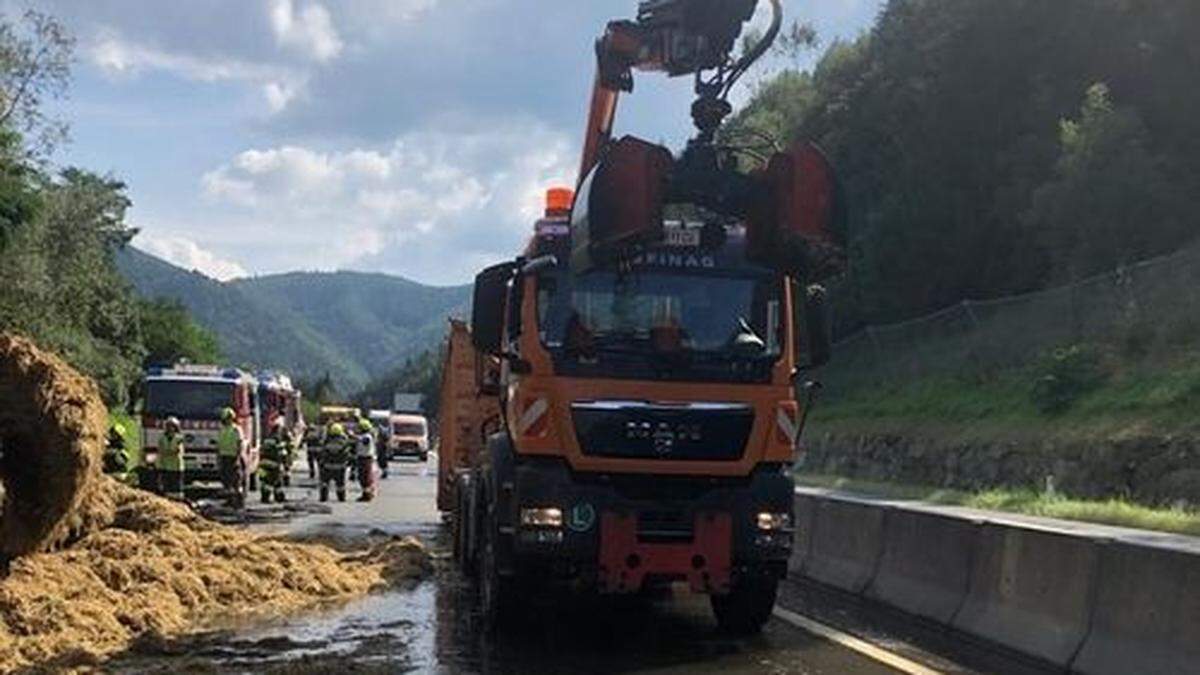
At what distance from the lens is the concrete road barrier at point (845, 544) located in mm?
12055

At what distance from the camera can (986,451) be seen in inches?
1123

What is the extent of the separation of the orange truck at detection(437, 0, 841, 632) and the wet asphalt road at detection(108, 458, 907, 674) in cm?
43

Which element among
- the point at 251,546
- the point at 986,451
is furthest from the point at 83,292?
the point at 251,546

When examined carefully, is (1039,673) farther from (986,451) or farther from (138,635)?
(986,451)

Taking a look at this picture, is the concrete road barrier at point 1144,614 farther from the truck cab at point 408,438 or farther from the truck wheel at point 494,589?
the truck cab at point 408,438

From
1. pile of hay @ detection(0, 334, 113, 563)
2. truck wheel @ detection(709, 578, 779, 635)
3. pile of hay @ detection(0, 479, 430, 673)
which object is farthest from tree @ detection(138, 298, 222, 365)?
truck wheel @ detection(709, 578, 779, 635)

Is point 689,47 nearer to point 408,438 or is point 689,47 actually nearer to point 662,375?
point 662,375

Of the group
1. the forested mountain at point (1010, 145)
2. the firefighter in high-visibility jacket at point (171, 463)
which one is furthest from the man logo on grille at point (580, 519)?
the forested mountain at point (1010, 145)

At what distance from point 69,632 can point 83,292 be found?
54138mm

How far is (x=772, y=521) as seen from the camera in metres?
9.59

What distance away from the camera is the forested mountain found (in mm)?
40312

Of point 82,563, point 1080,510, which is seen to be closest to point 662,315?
point 82,563

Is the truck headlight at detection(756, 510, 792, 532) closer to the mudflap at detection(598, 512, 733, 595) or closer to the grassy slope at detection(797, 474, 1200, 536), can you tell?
the mudflap at detection(598, 512, 733, 595)

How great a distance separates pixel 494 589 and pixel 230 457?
14928 millimetres
